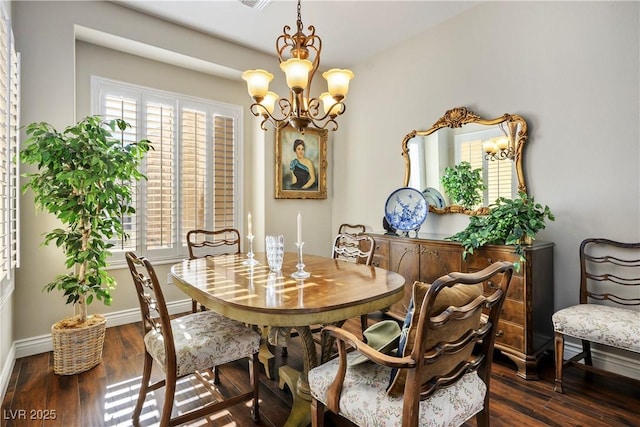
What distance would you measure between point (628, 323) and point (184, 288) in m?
2.62

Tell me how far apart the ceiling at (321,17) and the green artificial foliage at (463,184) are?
1.51 m

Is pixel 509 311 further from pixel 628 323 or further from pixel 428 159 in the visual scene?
pixel 428 159

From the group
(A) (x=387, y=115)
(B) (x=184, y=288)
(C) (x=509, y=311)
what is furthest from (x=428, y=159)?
(B) (x=184, y=288)

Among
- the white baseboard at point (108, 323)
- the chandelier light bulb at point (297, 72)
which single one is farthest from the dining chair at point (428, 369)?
the white baseboard at point (108, 323)

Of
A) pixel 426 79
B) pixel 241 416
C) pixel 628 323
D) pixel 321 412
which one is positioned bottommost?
pixel 241 416

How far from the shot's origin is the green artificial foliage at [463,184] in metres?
3.09

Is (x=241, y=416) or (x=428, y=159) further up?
(x=428, y=159)

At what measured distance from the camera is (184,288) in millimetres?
1936

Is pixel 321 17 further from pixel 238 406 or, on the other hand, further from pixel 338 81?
pixel 238 406

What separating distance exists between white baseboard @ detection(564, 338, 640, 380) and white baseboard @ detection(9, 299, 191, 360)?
12.1 feet

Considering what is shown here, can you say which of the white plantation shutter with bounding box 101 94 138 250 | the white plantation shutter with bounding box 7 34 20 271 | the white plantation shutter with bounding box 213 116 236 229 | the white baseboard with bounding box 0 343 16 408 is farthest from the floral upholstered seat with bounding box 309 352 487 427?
the white plantation shutter with bounding box 213 116 236 229

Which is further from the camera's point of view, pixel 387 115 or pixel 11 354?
pixel 387 115

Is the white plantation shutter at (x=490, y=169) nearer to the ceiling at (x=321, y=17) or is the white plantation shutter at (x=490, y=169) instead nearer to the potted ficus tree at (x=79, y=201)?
the ceiling at (x=321, y=17)

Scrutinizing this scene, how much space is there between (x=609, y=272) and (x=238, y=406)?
2718mm
